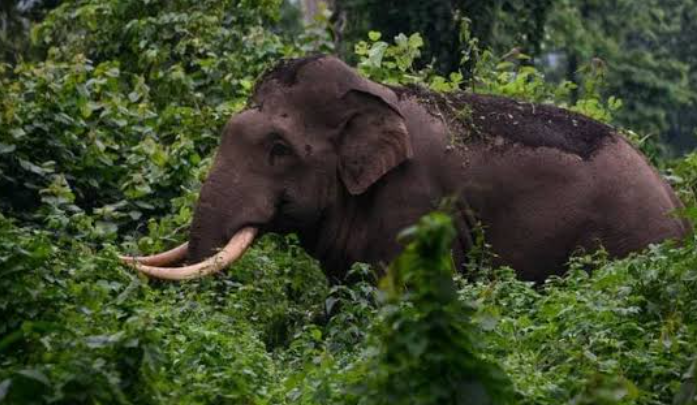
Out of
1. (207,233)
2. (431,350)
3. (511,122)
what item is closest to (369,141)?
(511,122)

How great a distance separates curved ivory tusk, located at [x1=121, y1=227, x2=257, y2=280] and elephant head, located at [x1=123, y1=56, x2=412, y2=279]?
1 centimetres

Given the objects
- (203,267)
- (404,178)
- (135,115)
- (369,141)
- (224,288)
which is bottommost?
(224,288)

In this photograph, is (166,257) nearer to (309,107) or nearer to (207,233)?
(207,233)

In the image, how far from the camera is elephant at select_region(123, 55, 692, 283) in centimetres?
1138

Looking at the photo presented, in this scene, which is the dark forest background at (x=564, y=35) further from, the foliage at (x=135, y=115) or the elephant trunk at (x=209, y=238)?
the elephant trunk at (x=209, y=238)

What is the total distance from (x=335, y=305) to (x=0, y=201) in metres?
2.97

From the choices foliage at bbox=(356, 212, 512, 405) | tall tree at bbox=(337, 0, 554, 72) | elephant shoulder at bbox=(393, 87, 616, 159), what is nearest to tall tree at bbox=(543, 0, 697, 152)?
tall tree at bbox=(337, 0, 554, 72)

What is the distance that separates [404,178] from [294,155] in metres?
0.64

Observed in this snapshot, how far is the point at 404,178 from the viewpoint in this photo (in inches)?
458

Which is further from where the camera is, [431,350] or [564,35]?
[564,35]

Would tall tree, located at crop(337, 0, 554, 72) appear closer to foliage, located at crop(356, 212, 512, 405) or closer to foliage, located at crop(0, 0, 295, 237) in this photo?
foliage, located at crop(0, 0, 295, 237)

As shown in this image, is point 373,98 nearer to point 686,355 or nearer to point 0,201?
point 0,201

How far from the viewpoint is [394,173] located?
11.6 m

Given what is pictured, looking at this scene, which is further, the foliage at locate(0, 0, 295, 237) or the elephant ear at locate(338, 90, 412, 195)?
the foliage at locate(0, 0, 295, 237)
